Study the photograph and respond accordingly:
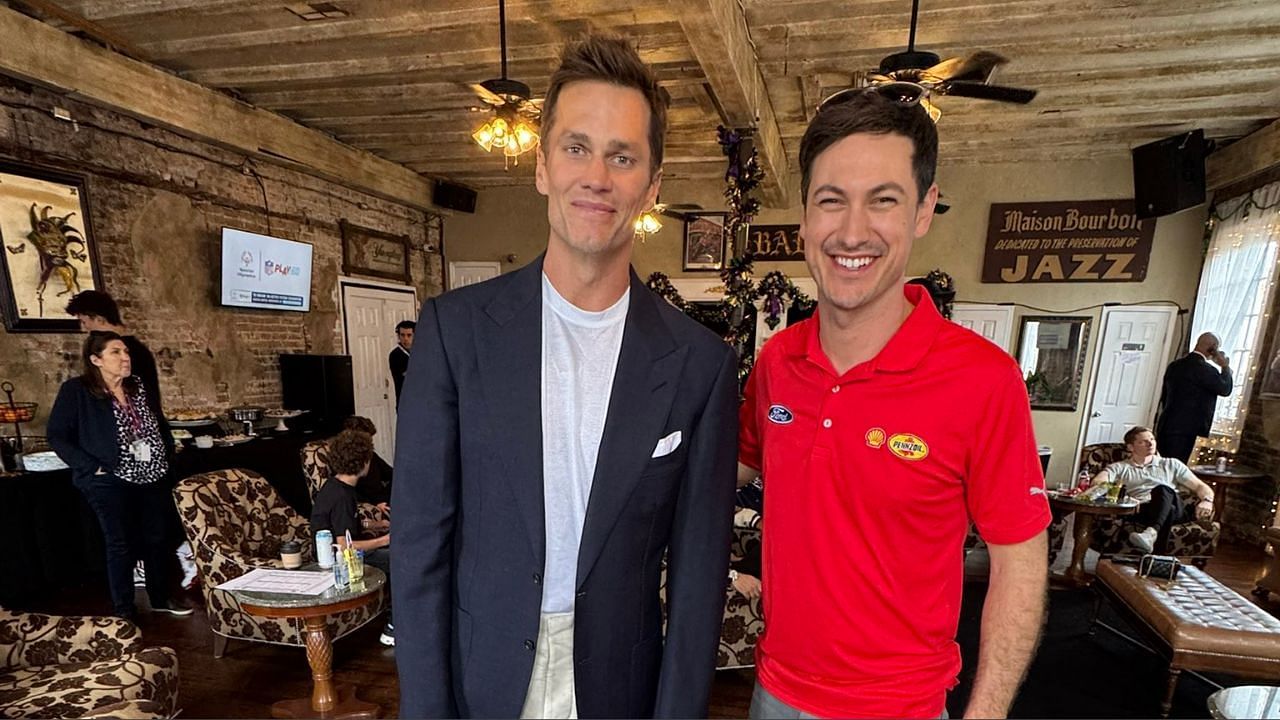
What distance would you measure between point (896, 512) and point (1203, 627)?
3.10 metres

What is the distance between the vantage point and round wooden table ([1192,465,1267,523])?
5.23m

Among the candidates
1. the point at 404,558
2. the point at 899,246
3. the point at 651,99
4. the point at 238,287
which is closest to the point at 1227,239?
the point at 899,246

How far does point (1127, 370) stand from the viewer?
704 centimetres

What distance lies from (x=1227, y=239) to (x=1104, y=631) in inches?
210

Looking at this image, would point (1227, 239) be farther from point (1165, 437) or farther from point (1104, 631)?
point (1104, 631)

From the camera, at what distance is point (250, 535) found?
336 centimetres

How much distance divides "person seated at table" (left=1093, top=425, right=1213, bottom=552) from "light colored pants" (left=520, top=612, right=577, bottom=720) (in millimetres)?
5327

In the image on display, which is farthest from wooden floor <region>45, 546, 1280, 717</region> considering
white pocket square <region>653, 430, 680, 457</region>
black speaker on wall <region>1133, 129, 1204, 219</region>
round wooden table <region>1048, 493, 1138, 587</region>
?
black speaker on wall <region>1133, 129, 1204, 219</region>

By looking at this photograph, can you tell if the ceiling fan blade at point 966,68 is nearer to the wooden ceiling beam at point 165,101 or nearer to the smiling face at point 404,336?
the wooden ceiling beam at point 165,101

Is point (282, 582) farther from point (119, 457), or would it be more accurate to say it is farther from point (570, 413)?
point (570, 413)

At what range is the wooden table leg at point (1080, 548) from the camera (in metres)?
4.54

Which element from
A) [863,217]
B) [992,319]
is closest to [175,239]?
[863,217]

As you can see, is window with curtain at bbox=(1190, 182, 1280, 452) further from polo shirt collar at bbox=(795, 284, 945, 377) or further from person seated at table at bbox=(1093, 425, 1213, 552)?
polo shirt collar at bbox=(795, 284, 945, 377)

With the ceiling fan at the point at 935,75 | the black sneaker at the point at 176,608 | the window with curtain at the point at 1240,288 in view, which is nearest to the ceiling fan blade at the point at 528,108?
the ceiling fan at the point at 935,75
